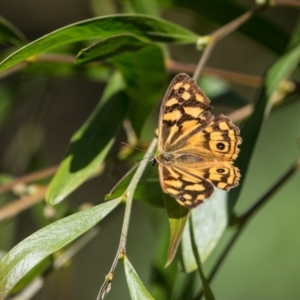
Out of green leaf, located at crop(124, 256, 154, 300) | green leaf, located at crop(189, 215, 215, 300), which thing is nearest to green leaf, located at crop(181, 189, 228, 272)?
green leaf, located at crop(189, 215, 215, 300)

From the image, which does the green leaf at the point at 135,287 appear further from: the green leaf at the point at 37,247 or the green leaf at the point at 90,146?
the green leaf at the point at 90,146

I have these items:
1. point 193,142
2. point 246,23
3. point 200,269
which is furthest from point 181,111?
point 246,23

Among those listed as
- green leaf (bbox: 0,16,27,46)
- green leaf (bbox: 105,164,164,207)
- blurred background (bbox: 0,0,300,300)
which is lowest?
blurred background (bbox: 0,0,300,300)

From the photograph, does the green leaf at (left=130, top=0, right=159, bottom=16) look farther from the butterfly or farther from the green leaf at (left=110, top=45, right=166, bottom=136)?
the butterfly

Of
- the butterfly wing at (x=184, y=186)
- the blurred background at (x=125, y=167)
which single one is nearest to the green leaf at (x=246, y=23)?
the blurred background at (x=125, y=167)

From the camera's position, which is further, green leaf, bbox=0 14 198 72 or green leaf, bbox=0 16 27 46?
green leaf, bbox=0 16 27 46

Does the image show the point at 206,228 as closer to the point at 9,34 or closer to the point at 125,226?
the point at 125,226

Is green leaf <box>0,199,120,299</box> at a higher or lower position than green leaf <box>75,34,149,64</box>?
lower
